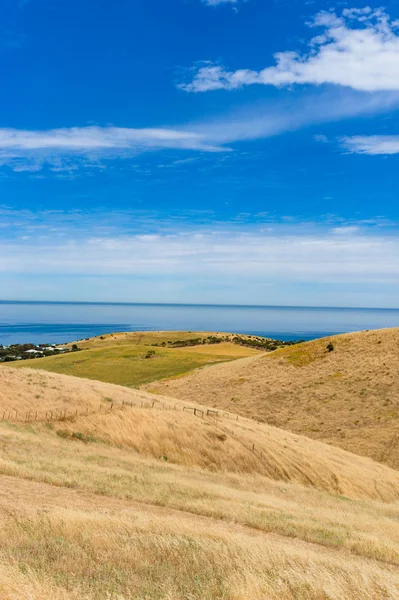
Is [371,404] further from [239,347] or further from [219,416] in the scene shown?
[239,347]

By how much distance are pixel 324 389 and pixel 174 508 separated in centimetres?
3648

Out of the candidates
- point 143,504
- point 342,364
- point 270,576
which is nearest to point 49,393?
point 143,504

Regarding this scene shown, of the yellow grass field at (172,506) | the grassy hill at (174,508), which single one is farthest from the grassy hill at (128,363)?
the grassy hill at (174,508)

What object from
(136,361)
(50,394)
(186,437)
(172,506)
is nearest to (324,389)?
(186,437)

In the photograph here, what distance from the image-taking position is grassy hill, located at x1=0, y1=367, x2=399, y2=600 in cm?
671

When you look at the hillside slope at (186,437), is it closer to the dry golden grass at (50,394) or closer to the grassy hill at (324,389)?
the dry golden grass at (50,394)

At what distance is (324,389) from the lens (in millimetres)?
46562

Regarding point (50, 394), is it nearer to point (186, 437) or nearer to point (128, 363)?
point (186, 437)

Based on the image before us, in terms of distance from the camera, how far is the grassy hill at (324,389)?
3797 cm

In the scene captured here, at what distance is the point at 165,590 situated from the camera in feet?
21.0

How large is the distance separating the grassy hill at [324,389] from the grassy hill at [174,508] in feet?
22.4

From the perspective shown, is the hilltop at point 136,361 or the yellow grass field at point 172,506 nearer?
the yellow grass field at point 172,506

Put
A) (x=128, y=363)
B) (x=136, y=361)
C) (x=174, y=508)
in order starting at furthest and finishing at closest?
(x=136, y=361) < (x=128, y=363) < (x=174, y=508)

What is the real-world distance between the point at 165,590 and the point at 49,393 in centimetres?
2447
